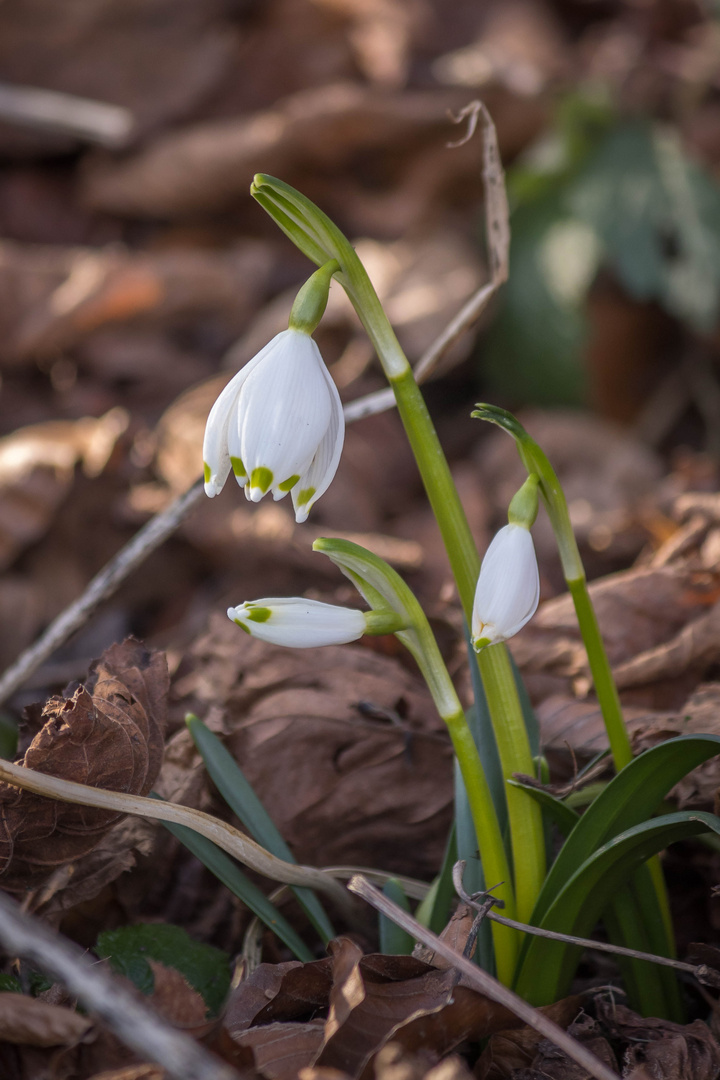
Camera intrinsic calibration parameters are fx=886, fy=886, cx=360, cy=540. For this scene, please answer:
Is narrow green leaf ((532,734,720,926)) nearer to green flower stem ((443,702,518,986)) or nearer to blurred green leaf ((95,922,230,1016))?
green flower stem ((443,702,518,986))

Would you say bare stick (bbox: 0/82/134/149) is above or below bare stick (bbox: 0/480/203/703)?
above

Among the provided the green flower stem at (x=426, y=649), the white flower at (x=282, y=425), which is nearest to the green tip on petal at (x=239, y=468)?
the white flower at (x=282, y=425)

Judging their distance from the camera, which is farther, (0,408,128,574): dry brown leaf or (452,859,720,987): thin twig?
(0,408,128,574): dry brown leaf

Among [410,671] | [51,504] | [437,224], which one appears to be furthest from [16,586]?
[437,224]

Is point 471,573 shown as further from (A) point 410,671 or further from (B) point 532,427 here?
(B) point 532,427

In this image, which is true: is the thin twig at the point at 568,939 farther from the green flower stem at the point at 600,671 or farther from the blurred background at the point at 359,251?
the blurred background at the point at 359,251

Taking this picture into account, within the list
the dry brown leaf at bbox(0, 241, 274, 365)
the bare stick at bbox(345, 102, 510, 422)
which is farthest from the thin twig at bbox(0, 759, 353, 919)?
the dry brown leaf at bbox(0, 241, 274, 365)
